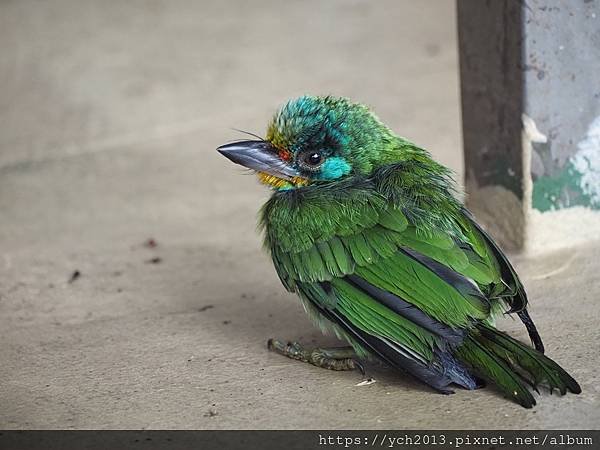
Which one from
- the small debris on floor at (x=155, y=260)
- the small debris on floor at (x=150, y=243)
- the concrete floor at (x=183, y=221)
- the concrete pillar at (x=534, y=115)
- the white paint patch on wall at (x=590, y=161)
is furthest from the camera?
the small debris on floor at (x=150, y=243)

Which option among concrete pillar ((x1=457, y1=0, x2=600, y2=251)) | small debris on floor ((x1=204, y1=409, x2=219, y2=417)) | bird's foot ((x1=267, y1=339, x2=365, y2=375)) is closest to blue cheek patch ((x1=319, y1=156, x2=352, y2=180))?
bird's foot ((x1=267, y1=339, x2=365, y2=375))

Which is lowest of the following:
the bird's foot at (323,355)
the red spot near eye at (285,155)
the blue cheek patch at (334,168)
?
the bird's foot at (323,355)

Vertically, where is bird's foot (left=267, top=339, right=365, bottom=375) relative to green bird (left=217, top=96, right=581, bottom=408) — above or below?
below

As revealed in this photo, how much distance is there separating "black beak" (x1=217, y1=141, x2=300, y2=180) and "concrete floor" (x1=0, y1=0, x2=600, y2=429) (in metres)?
0.63

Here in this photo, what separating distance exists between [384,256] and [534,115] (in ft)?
4.16

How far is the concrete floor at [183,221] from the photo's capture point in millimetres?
3010

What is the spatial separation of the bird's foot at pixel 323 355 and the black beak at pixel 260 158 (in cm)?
57

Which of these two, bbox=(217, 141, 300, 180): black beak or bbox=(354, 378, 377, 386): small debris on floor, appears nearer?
bbox=(354, 378, 377, 386): small debris on floor

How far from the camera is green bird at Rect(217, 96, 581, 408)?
288 cm

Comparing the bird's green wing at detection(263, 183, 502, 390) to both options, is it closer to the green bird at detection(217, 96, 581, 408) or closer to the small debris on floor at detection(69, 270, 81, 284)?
the green bird at detection(217, 96, 581, 408)

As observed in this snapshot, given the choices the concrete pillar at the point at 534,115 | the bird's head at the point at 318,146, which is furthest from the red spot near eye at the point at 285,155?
the concrete pillar at the point at 534,115

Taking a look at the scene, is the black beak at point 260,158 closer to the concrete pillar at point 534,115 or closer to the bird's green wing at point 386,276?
the bird's green wing at point 386,276

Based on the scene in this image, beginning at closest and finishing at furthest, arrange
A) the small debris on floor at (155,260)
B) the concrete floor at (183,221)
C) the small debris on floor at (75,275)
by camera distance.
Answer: the concrete floor at (183,221) → the small debris on floor at (75,275) → the small debris on floor at (155,260)

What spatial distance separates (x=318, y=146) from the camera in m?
3.24
